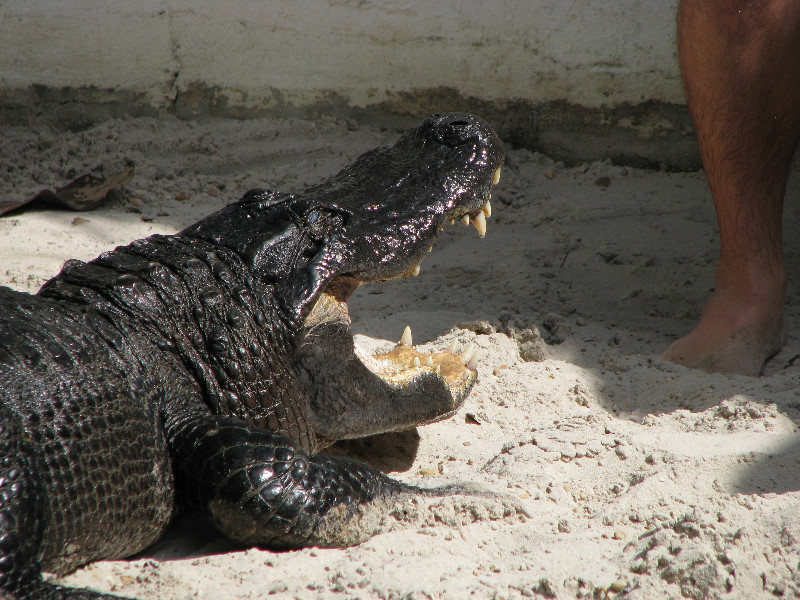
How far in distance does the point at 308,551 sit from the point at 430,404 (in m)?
0.69

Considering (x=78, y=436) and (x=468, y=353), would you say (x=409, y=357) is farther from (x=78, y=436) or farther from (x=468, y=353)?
(x=78, y=436)

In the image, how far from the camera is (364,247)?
236 centimetres

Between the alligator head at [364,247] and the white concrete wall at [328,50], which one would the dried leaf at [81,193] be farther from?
the alligator head at [364,247]

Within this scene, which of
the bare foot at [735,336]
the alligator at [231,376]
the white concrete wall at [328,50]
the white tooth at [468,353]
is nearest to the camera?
the alligator at [231,376]

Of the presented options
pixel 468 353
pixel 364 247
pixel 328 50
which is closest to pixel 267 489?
pixel 364 247

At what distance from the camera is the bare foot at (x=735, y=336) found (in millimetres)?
2674

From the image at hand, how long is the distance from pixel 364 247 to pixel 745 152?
1.59 m

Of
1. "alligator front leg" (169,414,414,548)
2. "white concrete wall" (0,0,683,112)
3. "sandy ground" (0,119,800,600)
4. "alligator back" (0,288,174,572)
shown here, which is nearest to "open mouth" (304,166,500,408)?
"sandy ground" (0,119,800,600)

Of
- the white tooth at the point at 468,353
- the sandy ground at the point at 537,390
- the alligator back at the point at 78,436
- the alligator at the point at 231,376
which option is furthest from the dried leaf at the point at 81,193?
the white tooth at the point at 468,353

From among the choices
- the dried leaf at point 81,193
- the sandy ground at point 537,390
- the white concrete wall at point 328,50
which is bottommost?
the dried leaf at point 81,193

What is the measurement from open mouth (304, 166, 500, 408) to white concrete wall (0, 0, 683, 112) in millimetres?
1967

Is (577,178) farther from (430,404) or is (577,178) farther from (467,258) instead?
(430,404)

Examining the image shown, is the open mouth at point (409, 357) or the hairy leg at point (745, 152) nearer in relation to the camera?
the open mouth at point (409, 357)

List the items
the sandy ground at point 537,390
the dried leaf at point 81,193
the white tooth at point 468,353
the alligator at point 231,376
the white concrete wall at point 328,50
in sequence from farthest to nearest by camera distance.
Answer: the white concrete wall at point 328,50, the dried leaf at point 81,193, the white tooth at point 468,353, the alligator at point 231,376, the sandy ground at point 537,390
